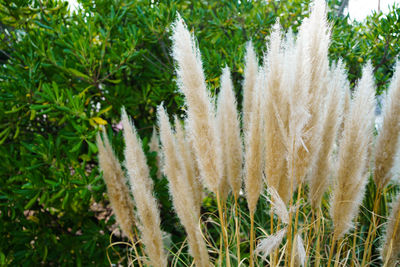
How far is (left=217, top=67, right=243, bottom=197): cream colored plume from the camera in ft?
3.69

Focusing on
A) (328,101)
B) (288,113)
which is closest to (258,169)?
(288,113)

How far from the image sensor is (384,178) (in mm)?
1216

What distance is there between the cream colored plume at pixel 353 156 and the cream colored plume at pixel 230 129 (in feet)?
1.18

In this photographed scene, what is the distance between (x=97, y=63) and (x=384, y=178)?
4.67ft

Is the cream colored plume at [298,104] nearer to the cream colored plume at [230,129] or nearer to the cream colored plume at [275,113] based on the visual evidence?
the cream colored plume at [275,113]

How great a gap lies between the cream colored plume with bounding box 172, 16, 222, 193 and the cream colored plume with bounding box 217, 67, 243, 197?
0.17 m

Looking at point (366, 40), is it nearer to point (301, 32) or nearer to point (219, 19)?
point (219, 19)

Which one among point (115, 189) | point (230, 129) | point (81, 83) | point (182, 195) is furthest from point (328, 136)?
point (81, 83)

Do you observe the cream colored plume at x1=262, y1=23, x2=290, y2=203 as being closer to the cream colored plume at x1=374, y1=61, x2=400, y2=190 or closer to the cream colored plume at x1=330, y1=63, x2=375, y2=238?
the cream colored plume at x1=330, y1=63, x2=375, y2=238

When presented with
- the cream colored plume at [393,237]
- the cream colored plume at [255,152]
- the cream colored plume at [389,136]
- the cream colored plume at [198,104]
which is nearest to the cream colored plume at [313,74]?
the cream colored plume at [255,152]

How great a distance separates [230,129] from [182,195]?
12.2 inches

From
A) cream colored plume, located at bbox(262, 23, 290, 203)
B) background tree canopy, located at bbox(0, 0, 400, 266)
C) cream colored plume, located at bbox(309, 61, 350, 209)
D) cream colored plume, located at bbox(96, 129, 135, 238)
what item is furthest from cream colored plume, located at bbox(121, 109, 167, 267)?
cream colored plume, located at bbox(309, 61, 350, 209)

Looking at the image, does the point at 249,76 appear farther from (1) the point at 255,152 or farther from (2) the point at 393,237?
(2) the point at 393,237

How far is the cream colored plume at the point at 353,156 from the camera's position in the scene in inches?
37.8
